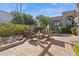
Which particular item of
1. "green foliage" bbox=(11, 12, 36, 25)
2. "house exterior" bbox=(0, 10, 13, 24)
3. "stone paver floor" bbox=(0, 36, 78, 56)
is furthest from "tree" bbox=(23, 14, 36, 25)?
"stone paver floor" bbox=(0, 36, 78, 56)

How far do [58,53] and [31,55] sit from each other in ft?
1.70

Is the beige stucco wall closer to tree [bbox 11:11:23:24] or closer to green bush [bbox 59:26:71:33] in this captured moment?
green bush [bbox 59:26:71:33]

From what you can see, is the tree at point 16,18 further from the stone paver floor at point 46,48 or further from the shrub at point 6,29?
the stone paver floor at point 46,48

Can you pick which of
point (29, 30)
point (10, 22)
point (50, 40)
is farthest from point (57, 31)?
point (10, 22)

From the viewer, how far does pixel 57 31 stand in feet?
17.2

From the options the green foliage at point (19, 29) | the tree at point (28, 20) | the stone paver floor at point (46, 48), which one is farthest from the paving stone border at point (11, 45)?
the tree at point (28, 20)

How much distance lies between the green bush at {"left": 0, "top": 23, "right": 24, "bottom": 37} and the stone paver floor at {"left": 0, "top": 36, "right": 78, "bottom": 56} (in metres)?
0.28

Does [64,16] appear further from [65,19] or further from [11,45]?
[11,45]

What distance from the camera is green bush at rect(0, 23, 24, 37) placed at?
5123 mm

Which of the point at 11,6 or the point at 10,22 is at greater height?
the point at 11,6

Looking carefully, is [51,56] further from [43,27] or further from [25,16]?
[25,16]

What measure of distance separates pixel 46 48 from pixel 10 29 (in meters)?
0.79

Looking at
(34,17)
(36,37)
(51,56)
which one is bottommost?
(51,56)

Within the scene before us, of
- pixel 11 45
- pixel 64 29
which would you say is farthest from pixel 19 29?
pixel 64 29
